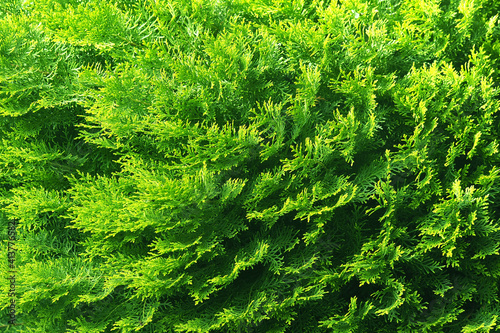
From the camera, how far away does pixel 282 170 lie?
5.92 meters

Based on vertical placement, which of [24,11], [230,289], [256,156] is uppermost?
[256,156]

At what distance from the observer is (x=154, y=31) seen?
7242 millimetres

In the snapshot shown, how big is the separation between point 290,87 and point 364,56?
1200 mm

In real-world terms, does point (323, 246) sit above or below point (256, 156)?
below

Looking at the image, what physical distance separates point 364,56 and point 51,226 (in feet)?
19.4

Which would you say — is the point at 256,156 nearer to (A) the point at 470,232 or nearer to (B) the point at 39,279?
Result: (A) the point at 470,232

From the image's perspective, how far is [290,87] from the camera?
22.6ft

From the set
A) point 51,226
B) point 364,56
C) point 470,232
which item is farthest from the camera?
point 51,226

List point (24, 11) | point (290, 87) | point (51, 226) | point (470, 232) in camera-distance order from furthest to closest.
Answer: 1. point (24, 11)
2. point (51, 226)
3. point (290, 87)
4. point (470, 232)

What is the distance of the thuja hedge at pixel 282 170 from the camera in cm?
579

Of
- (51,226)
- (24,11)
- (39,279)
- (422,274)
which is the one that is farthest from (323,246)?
(24,11)

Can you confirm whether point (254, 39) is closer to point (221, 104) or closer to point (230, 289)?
point (221, 104)

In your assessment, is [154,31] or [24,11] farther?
[24,11]

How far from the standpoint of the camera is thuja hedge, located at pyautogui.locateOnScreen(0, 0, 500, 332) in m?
A: 5.79
